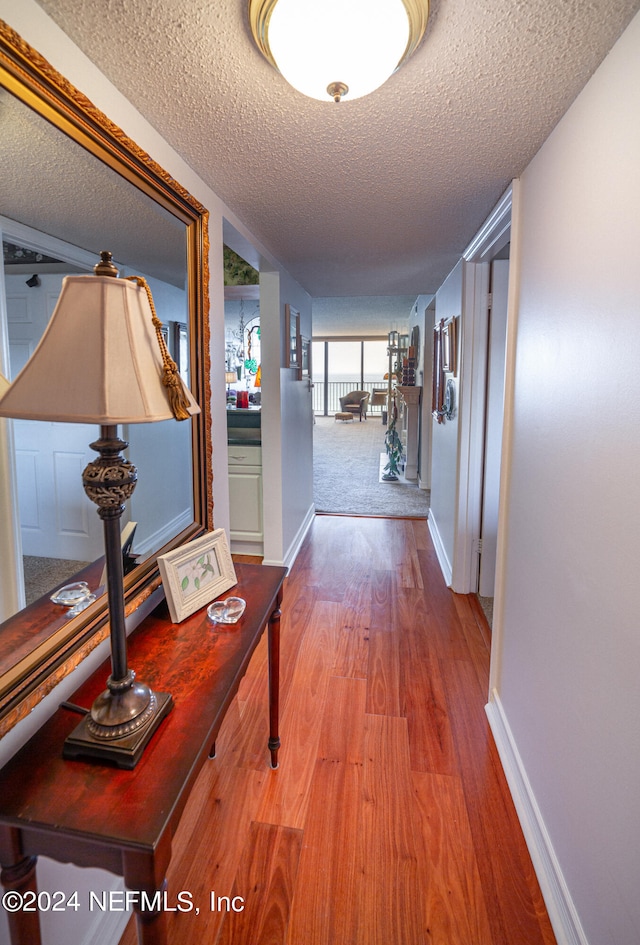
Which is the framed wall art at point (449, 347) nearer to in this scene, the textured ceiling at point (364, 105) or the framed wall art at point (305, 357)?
the textured ceiling at point (364, 105)

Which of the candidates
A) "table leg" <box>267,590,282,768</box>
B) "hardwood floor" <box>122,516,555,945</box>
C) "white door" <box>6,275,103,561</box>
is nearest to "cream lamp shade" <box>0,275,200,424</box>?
"white door" <box>6,275,103,561</box>

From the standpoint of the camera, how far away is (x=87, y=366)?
720mm

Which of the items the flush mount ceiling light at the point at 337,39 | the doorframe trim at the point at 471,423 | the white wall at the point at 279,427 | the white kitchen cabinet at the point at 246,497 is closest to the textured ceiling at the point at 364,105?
the flush mount ceiling light at the point at 337,39

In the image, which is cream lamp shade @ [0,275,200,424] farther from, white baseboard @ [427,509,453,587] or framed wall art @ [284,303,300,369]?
white baseboard @ [427,509,453,587]

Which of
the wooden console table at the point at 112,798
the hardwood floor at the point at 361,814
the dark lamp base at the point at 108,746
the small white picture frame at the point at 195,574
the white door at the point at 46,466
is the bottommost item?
the hardwood floor at the point at 361,814

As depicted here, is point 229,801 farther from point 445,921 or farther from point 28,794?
point 28,794

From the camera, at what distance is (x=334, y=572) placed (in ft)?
10.8

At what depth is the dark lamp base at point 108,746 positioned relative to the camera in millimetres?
810

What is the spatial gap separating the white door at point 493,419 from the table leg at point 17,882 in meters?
2.35

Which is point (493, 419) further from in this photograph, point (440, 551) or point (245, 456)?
point (245, 456)

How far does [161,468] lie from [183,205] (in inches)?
34.0

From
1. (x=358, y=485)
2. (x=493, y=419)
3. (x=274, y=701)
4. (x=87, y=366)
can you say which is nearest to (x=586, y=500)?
(x=87, y=366)

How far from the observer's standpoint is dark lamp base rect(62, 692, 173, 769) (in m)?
0.81

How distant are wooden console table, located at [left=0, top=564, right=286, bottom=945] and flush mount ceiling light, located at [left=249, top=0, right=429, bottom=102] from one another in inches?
53.1
